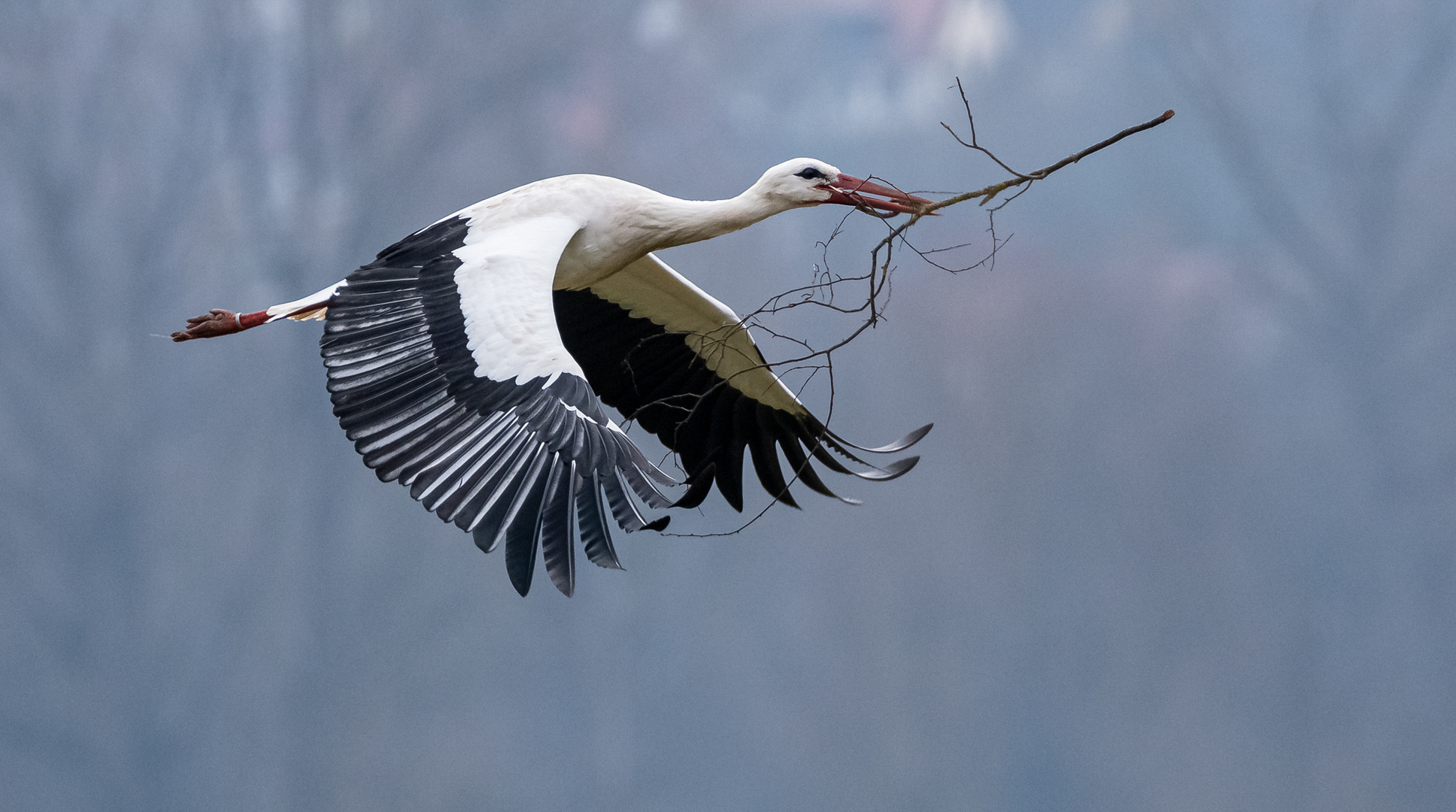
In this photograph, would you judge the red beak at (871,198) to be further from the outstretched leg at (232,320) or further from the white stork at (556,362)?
the outstretched leg at (232,320)

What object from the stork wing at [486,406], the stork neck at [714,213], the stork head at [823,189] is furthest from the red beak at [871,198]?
the stork wing at [486,406]

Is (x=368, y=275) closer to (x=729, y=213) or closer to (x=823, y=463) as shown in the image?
(x=729, y=213)

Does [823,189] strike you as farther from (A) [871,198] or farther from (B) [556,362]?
(B) [556,362]

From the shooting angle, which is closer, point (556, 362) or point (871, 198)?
point (556, 362)

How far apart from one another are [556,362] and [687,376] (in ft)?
6.26

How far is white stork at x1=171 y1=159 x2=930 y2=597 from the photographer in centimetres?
376

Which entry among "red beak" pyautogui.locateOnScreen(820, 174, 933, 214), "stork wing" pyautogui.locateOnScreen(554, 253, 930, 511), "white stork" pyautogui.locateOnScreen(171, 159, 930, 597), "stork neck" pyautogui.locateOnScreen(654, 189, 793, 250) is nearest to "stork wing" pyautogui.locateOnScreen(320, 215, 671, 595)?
"white stork" pyautogui.locateOnScreen(171, 159, 930, 597)

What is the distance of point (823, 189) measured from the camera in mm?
4898

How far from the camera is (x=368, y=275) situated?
14.7ft

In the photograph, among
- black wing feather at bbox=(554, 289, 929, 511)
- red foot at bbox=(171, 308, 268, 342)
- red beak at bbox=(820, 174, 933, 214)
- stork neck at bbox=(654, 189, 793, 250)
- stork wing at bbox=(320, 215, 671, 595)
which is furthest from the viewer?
black wing feather at bbox=(554, 289, 929, 511)

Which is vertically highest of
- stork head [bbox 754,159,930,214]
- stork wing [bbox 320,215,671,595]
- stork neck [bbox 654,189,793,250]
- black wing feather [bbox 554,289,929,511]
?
stork head [bbox 754,159,930,214]

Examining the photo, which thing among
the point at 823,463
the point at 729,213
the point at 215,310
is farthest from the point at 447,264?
the point at 823,463

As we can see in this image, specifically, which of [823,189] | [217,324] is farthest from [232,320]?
[823,189]

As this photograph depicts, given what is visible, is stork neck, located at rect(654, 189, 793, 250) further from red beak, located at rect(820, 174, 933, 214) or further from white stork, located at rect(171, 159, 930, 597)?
red beak, located at rect(820, 174, 933, 214)
